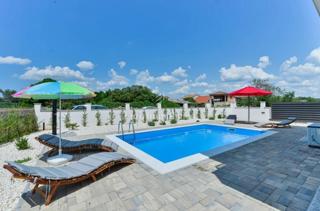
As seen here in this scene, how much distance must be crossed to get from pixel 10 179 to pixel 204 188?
4.13 meters

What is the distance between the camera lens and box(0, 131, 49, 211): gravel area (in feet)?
8.71

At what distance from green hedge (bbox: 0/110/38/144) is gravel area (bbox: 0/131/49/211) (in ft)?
2.51

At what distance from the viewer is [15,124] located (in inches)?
284

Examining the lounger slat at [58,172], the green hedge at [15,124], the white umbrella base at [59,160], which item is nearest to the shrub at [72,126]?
the green hedge at [15,124]

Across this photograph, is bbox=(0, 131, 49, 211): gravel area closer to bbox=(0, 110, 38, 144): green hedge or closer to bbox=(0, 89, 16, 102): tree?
bbox=(0, 110, 38, 144): green hedge

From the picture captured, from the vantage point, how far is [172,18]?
13.3m

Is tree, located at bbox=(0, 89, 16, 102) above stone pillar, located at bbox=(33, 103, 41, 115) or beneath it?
above

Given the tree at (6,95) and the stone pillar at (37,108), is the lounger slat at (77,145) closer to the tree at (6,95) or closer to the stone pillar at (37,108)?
the stone pillar at (37,108)

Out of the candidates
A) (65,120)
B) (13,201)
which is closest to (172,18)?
(65,120)

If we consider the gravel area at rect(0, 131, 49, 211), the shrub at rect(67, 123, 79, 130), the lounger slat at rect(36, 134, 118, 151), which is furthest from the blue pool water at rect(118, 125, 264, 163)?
the shrub at rect(67, 123, 79, 130)

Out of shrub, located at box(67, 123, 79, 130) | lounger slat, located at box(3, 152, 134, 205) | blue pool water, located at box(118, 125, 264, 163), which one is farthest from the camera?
shrub, located at box(67, 123, 79, 130)

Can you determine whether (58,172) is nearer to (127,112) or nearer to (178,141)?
(178,141)

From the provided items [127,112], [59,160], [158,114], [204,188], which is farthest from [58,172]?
[158,114]

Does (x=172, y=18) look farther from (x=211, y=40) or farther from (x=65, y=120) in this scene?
(x=65, y=120)
